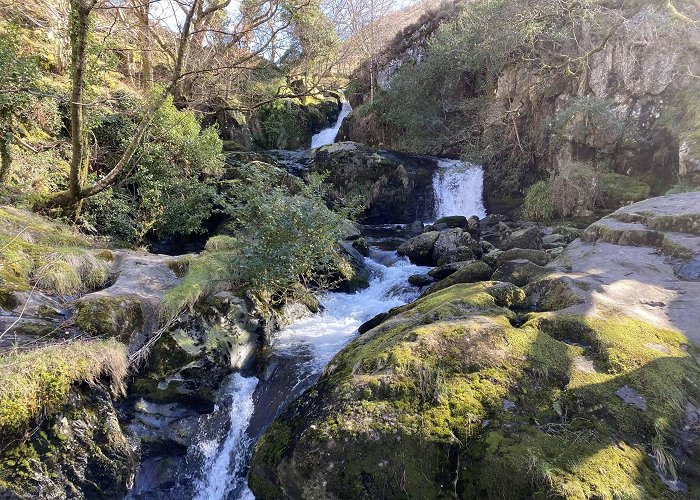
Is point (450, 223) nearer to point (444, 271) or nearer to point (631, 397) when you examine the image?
point (444, 271)

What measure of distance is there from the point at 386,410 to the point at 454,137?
19.9 meters

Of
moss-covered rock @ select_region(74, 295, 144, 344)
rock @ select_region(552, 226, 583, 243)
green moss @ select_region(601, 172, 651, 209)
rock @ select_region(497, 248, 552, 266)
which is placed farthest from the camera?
green moss @ select_region(601, 172, 651, 209)

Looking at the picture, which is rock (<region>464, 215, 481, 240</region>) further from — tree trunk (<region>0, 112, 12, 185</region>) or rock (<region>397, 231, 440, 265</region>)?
tree trunk (<region>0, 112, 12, 185</region>)

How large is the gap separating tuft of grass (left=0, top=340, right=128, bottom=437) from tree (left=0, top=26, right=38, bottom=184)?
5903mm

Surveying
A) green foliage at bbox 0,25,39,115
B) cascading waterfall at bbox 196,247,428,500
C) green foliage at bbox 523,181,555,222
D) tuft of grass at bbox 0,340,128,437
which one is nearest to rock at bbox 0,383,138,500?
tuft of grass at bbox 0,340,128,437

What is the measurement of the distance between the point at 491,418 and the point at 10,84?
33.8 ft

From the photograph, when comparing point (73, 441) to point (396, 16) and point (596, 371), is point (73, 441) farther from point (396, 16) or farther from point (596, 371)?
point (396, 16)

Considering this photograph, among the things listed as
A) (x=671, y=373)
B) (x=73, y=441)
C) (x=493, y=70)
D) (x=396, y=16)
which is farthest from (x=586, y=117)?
(x=396, y=16)

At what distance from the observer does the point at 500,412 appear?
306 centimetres

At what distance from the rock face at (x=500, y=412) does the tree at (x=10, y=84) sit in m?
8.17

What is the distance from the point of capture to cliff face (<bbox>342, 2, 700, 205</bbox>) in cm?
1320

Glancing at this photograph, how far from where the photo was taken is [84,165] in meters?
8.81

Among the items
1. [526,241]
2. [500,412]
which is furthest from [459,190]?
[500,412]

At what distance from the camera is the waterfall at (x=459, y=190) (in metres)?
17.9
